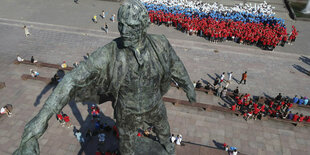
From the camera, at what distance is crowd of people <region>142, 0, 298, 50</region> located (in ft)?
86.5

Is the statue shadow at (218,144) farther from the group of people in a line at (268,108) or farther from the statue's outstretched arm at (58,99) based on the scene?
the statue's outstretched arm at (58,99)

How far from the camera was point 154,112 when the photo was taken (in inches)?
229

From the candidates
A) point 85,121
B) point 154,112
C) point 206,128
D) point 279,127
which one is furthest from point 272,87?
point 154,112

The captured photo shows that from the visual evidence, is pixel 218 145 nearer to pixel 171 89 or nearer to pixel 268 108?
pixel 268 108

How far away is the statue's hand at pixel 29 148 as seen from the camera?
3.42 m

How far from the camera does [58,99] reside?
156 inches

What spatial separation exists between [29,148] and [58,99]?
891 millimetres

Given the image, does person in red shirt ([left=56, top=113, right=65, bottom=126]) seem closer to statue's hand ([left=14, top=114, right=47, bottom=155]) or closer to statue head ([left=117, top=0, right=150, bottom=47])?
statue's hand ([left=14, top=114, right=47, bottom=155])

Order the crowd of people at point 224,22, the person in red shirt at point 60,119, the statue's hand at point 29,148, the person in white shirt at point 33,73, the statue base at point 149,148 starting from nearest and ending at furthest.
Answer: the statue's hand at point 29,148
the statue base at point 149,148
the person in red shirt at point 60,119
the person in white shirt at point 33,73
the crowd of people at point 224,22

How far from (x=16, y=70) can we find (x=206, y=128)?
700 inches

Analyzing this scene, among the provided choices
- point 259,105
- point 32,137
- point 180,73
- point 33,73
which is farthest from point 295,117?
point 33,73

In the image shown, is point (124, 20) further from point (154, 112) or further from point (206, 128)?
point (206, 128)

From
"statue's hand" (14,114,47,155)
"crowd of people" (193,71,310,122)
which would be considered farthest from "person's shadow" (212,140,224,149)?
"statue's hand" (14,114,47,155)

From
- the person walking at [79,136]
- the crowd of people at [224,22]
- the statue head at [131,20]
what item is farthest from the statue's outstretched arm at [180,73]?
the crowd of people at [224,22]
